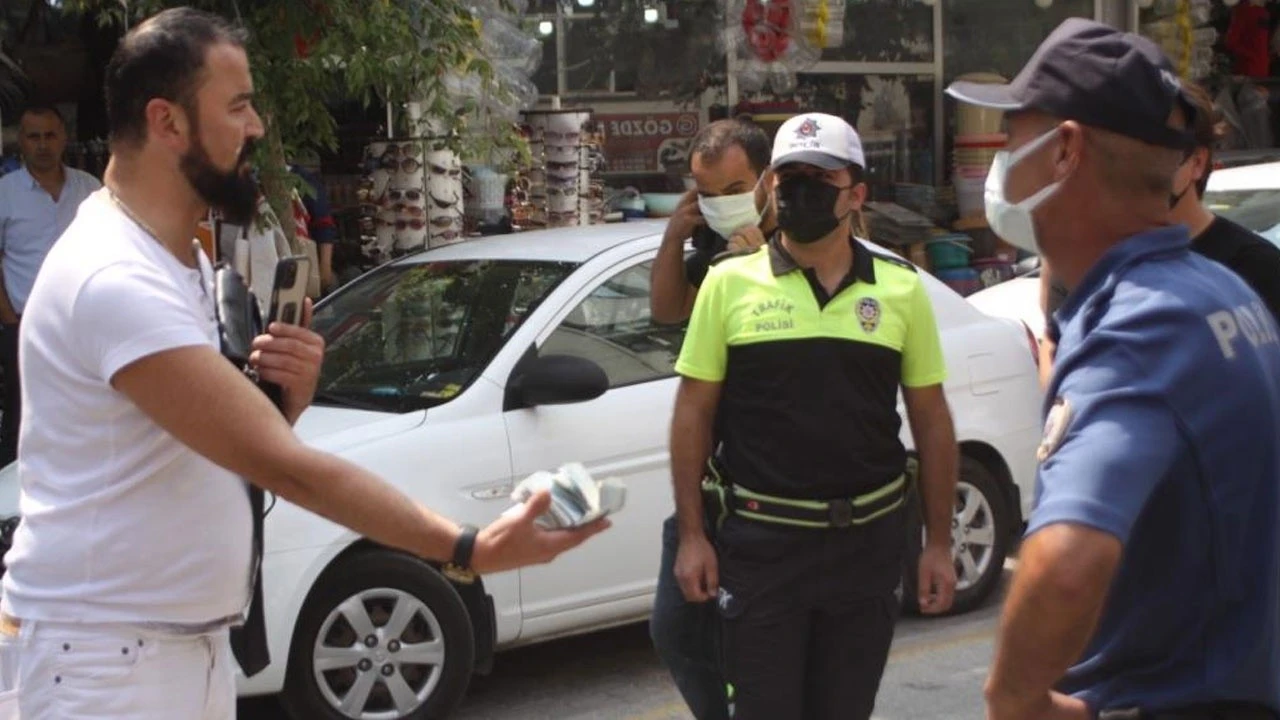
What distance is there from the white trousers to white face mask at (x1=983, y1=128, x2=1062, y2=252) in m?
1.52

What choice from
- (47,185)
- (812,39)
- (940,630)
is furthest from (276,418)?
(812,39)

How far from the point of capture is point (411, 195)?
8633 mm

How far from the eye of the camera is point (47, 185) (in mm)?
8492

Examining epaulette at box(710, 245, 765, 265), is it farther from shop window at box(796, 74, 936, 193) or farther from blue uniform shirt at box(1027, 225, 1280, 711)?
shop window at box(796, 74, 936, 193)

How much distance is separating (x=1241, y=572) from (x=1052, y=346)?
674 mm

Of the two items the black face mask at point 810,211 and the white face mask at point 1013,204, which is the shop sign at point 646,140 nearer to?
the black face mask at point 810,211

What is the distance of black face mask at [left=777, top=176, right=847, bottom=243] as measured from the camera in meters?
4.02

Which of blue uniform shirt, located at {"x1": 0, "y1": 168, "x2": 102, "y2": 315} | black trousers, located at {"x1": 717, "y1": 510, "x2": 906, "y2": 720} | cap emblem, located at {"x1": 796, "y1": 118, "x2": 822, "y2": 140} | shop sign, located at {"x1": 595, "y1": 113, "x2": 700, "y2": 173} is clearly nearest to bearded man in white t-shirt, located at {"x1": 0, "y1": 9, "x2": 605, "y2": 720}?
black trousers, located at {"x1": 717, "y1": 510, "x2": 906, "y2": 720}

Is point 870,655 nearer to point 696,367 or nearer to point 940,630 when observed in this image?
point 696,367

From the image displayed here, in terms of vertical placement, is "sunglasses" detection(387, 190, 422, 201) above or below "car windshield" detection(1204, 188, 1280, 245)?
above

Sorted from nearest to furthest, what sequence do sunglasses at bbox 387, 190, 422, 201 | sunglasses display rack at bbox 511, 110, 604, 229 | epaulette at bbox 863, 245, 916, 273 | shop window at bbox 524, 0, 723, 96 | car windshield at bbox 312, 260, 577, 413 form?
epaulette at bbox 863, 245, 916, 273, car windshield at bbox 312, 260, 577, 413, sunglasses at bbox 387, 190, 422, 201, sunglasses display rack at bbox 511, 110, 604, 229, shop window at bbox 524, 0, 723, 96

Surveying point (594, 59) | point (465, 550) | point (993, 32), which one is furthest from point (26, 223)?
point (993, 32)

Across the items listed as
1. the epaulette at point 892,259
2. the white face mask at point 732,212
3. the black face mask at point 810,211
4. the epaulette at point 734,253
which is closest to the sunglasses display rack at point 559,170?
the white face mask at point 732,212

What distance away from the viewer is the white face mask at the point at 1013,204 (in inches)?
90.2
